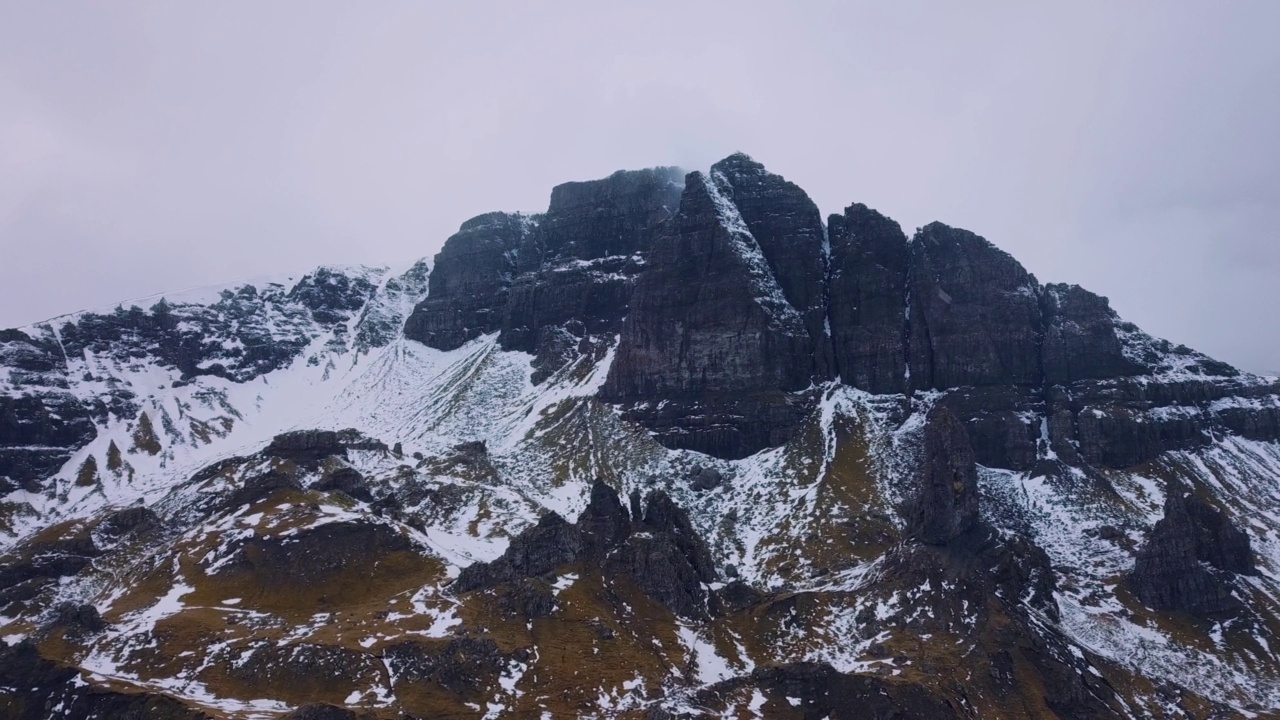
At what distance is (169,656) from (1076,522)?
181 meters

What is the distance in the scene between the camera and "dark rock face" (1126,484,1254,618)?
167750 mm

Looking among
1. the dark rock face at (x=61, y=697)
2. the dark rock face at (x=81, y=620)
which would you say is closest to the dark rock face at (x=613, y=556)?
the dark rock face at (x=61, y=697)

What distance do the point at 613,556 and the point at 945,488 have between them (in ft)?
229

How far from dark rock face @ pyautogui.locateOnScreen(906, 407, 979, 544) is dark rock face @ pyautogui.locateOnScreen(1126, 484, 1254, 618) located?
108 feet

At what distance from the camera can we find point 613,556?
7047 inches

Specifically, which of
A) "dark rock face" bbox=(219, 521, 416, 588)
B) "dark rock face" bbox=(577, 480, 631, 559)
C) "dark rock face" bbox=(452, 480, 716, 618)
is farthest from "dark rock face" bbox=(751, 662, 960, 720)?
"dark rock face" bbox=(219, 521, 416, 588)

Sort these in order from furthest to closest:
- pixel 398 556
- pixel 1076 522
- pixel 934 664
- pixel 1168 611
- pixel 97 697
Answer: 1. pixel 1076 522
2. pixel 398 556
3. pixel 1168 611
4. pixel 934 664
5. pixel 97 697

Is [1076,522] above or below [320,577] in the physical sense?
above

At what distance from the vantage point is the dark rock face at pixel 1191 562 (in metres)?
168

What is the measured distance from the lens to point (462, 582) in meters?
173

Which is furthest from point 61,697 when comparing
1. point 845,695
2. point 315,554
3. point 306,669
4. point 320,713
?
point 845,695

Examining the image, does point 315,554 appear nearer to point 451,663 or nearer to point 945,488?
point 451,663

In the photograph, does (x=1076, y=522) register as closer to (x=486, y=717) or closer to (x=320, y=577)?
(x=486, y=717)

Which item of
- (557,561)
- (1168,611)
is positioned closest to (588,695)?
(557,561)
